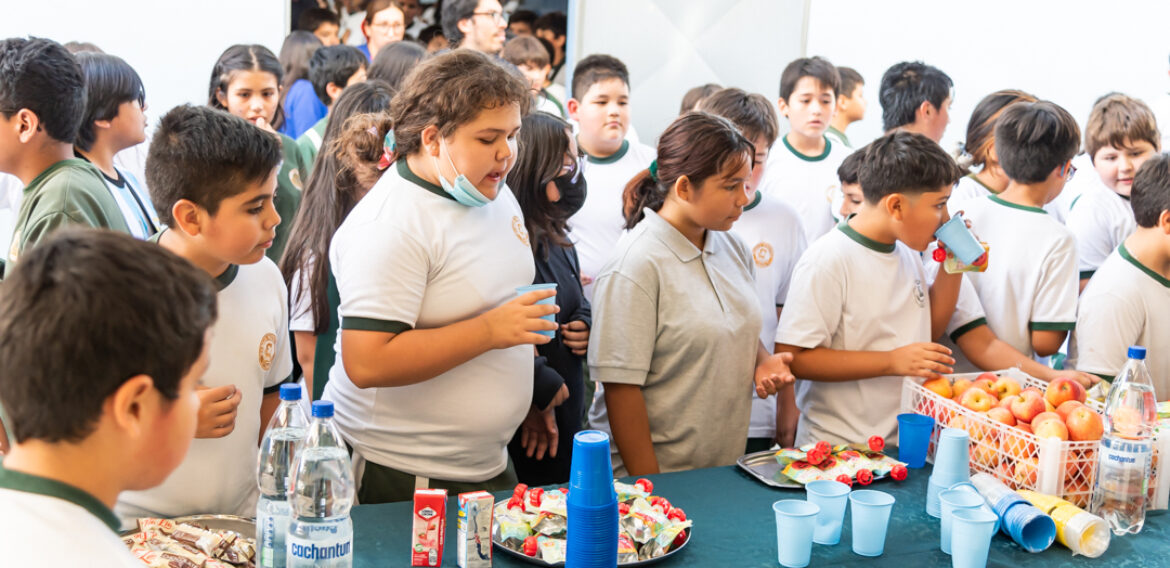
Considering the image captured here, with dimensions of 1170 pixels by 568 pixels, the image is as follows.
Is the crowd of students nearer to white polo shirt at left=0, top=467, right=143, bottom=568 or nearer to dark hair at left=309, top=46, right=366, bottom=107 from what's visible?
white polo shirt at left=0, top=467, right=143, bottom=568

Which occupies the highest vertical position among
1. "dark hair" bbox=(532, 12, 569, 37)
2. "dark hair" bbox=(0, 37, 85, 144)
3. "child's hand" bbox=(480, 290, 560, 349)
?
"dark hair" bbox=(532, 12, 569, 37)

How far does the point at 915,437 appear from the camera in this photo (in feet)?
7.38

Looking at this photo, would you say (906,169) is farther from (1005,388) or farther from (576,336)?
(576,336)

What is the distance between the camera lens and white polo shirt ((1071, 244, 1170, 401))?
2746 millimetres

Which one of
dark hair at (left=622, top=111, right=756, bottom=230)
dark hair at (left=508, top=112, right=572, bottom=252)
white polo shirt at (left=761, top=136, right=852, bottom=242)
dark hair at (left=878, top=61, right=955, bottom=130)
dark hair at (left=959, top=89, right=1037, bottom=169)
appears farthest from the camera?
dark hair at (left=878, top=61, right=955, bottom=130)

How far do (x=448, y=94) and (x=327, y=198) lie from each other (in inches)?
33.6

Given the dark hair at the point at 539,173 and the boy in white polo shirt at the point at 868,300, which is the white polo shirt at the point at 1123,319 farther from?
the dark hair at the point at 539,173

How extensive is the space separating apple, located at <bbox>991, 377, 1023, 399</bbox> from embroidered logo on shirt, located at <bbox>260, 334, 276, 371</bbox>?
5.45ft

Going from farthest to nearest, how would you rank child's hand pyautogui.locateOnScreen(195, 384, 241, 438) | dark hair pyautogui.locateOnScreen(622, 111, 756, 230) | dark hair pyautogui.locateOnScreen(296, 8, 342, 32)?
dark hair pyautogui.locateOnScreen(296, 8, 342, 32) < dark hair pyautogui.locateOnScreen(622, 111, 756, 230) < child's hand pyautogui.locateOnScreen(195, 384, 241, 438)

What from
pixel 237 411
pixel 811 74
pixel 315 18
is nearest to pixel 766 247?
pixel 811 74

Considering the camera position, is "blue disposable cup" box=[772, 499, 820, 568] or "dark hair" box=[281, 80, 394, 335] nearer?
"blue disposable cup" box=[772, 499, 820, 568]

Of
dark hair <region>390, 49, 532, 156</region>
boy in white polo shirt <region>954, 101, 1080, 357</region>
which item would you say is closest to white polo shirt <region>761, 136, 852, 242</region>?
boy in white polo shirt <region>954, 101, 1080, 357</region>

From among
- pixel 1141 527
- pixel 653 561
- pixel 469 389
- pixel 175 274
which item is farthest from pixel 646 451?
pixel 175 274

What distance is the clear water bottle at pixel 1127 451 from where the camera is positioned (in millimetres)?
1995
